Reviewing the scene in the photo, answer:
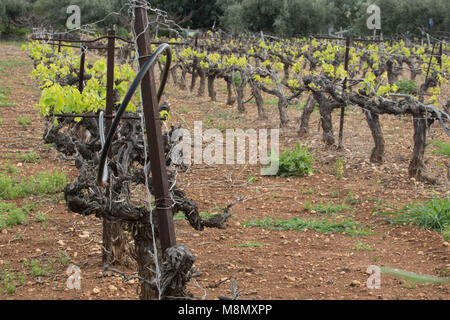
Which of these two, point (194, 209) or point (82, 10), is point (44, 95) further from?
point (82, 10)

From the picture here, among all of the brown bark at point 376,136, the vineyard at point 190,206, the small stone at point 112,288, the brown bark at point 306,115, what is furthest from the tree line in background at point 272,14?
the small stone at point 112,288

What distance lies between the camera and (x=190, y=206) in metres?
3.46

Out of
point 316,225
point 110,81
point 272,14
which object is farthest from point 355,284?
point 272,14

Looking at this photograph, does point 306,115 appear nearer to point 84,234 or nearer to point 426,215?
point 426,215

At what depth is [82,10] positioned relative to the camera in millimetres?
34250

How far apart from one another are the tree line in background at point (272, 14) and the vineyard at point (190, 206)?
1968 cm

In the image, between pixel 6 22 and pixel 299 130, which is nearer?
pixel 299 130

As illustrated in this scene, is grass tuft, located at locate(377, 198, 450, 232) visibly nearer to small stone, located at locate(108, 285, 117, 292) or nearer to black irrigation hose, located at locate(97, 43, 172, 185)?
small stone, located at locate(108, 285, 117, 292)

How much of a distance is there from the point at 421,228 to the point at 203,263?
2.28 m

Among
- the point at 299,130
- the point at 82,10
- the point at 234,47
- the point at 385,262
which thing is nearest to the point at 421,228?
the point at 385,262

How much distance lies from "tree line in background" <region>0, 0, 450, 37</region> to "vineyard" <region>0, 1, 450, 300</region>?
19679 mm

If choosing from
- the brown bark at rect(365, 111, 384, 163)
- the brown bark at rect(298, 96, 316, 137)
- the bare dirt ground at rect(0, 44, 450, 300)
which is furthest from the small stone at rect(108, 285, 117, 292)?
the brown bark at rect(298, 96, 316, 137)

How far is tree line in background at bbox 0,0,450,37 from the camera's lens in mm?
28375

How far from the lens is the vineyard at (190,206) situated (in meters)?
3.26
